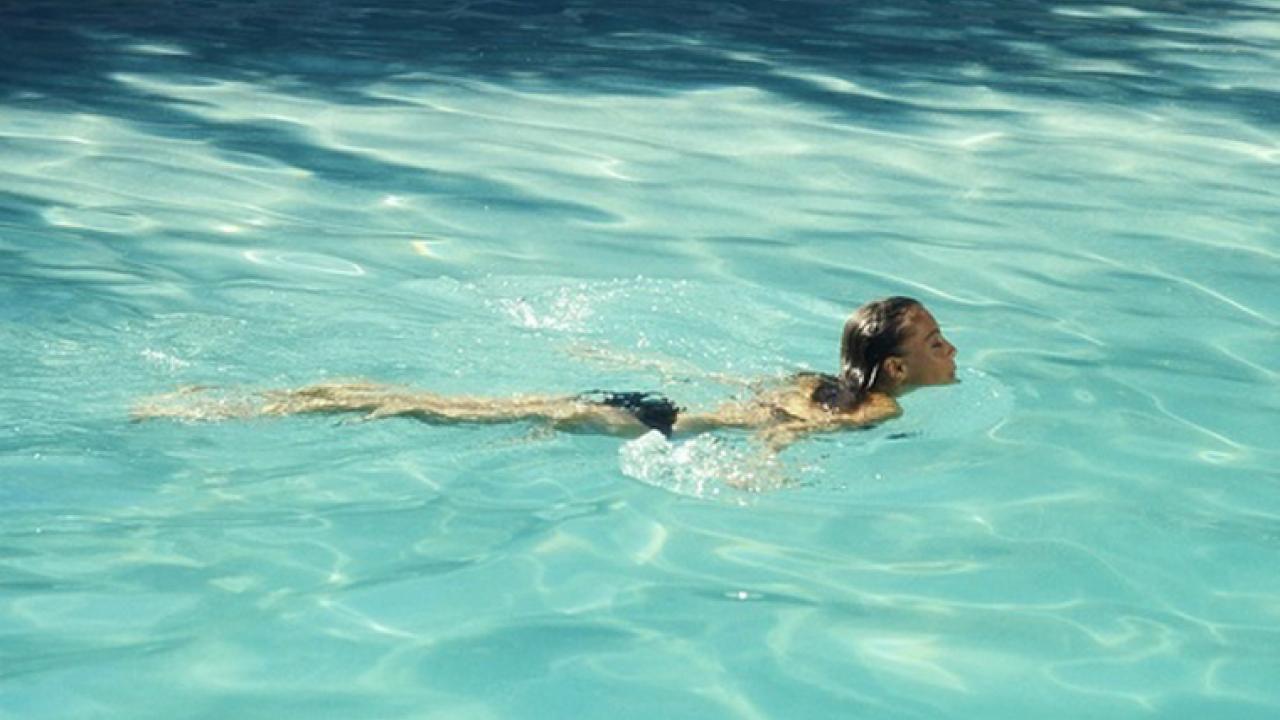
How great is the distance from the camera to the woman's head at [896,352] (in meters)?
5.39

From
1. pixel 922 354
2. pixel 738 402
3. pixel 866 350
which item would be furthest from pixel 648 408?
pixel 922 354

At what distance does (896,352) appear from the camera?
5.38 meters

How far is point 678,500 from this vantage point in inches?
190

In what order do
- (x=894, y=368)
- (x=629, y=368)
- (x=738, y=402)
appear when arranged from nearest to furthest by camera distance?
1. (x=894, y=368)
2. (x=738, y=402)
3. (x=629, y=368)

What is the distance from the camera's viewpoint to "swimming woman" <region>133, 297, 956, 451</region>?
17.1ft

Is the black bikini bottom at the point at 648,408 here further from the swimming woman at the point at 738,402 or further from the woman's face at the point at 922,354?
the woman's face at the point at 922,354

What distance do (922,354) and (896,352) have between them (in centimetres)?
8

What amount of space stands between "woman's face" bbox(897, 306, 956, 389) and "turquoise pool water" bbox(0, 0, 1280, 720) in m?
0.10

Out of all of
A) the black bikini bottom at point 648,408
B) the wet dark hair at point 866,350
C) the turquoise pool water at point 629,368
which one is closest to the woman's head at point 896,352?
the wet dark hair at point 866,350

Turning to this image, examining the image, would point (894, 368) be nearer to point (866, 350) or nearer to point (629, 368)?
point (866, 350)

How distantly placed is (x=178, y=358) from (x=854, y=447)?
182cm

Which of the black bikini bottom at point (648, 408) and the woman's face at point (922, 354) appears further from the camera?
the woman's face at point (922, 354)

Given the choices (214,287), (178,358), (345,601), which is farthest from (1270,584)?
(214,287)

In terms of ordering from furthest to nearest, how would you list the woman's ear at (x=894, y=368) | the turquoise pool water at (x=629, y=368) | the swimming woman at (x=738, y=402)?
the woman's ear at (x=894, y=368), the swimming woman at (x=738, y=402), the turquoise pool water at (x=629, y=368)
